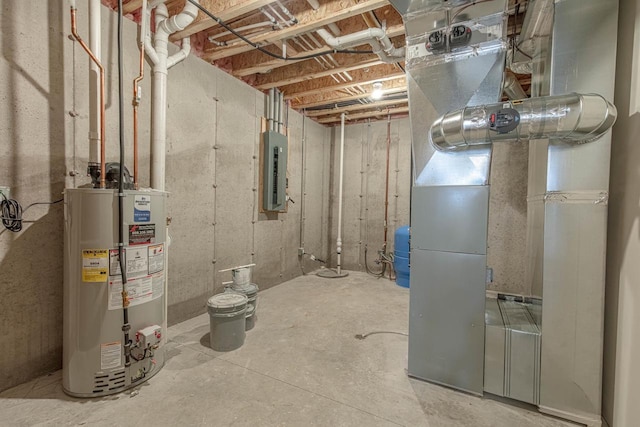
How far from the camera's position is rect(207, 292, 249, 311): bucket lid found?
2268 millimetres

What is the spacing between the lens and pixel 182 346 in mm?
2363

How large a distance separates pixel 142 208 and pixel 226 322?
44.0 inches

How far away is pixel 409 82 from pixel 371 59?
118cm

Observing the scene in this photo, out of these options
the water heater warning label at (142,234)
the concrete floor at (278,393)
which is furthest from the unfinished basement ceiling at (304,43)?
the concrete floor at (278,393)

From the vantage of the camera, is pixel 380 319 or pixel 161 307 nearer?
pixel 161 307

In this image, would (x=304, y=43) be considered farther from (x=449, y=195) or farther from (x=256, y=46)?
(x=449, y=195)

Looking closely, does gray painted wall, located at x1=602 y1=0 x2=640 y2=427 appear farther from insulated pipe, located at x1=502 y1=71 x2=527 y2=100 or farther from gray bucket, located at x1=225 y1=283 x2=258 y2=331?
gray bucket, located at x1=225 y1=283 x2=258 y2=331

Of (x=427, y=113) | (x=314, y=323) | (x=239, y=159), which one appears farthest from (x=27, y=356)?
(x=427, y=113)

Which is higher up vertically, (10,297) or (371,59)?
(371,59)

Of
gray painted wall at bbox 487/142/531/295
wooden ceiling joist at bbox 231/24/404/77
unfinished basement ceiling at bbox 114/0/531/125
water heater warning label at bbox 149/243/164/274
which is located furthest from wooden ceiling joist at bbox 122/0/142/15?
gray painted wall at bbox 487/142/531/295

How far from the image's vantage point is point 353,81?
3.56m

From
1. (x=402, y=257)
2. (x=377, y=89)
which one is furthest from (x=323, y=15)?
(x=402, y=257)

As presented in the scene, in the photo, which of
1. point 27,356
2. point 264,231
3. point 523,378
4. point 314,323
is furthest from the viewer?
point 264,231

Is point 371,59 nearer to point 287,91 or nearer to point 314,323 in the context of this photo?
point 287,91
